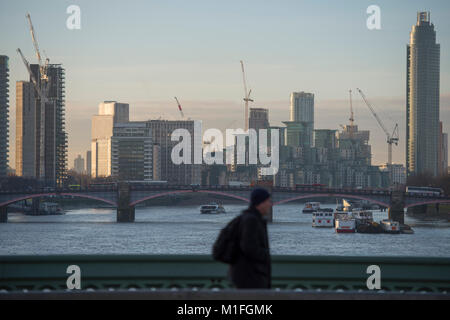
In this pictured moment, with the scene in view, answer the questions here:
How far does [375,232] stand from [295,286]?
68509 mm

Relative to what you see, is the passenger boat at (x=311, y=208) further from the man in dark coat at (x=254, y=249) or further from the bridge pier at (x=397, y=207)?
the man in dark coat at (x=254, y=249)

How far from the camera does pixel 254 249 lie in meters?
7.26

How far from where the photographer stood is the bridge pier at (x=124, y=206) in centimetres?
9131

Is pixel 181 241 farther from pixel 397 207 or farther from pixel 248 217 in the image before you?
pixel 248 217

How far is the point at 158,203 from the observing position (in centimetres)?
14612

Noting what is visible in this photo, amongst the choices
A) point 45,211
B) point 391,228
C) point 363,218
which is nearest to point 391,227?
point 391,228

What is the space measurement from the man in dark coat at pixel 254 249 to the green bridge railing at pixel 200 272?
247 centimetres

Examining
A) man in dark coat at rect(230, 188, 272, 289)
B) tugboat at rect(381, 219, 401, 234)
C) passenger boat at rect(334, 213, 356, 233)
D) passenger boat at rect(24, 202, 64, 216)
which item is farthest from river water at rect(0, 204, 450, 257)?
man in dark coat at rect(230, 188, 272, 289)

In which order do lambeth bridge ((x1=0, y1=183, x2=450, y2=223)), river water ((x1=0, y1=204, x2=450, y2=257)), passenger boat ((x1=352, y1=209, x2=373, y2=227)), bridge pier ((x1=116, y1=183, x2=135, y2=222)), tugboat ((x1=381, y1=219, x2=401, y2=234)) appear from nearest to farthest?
river water ((x1=0, y1=204, x2=450, y2=257)) → tugboat ((x1=381, y1=219, x2=401, y2=234)) → passenger boat ((x1=352, y1=209, x2=373, y2=227)) → bridge pier ((x1=116, y1=183, x2=135, y2=222)) → lambeth bridge ((x1=0, y1=183, x2=450, y2=223))

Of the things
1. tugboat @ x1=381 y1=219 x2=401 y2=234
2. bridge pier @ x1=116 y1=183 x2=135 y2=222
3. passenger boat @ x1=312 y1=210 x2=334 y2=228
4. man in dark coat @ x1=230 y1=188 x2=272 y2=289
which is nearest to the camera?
man in dark coat @ x1=230 y1=188 x2=272 y2=289

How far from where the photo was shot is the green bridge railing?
9.96m

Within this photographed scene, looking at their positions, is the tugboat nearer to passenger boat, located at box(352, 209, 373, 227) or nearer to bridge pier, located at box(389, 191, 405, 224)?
passenger boat, located at box(352, 209, 373, 227)

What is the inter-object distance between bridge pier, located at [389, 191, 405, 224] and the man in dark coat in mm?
83218
